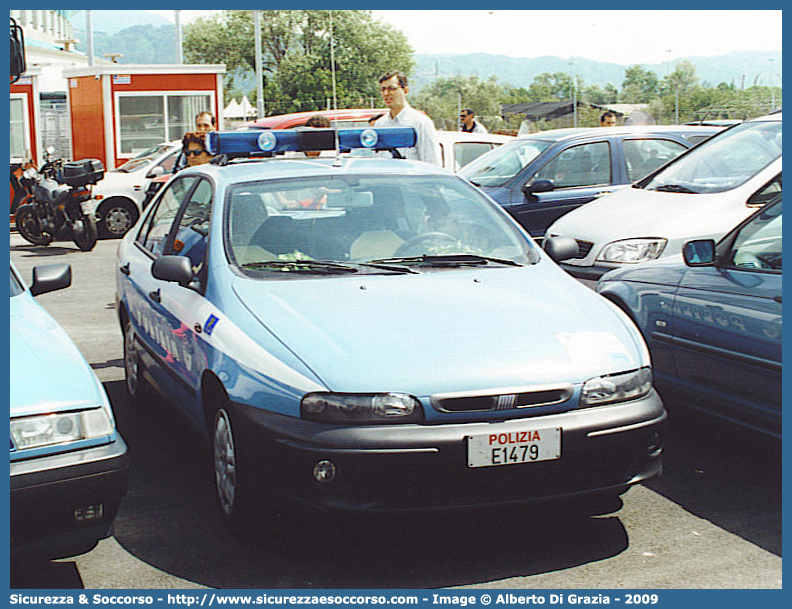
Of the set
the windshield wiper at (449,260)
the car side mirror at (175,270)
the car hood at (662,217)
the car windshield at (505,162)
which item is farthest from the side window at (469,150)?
the car side mirror at (175,270)

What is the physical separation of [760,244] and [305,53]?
64.2 metres

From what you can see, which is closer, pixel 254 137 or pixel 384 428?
pixel 384 428

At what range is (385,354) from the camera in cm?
390

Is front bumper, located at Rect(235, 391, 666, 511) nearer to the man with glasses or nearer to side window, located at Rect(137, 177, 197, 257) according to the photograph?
side window, located at Rect(137, 177, 197, 257)

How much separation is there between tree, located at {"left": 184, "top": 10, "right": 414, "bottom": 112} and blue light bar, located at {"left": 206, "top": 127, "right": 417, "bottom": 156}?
143 feet

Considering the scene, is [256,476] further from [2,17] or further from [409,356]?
[2,17]

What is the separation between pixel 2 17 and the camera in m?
6.85

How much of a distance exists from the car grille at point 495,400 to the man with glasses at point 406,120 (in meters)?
3.97

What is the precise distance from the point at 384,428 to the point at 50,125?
2474 cm

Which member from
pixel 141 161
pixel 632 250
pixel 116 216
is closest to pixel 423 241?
pixel 632 250

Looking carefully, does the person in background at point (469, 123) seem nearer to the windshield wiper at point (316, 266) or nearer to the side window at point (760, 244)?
the side window at point (760, 244)

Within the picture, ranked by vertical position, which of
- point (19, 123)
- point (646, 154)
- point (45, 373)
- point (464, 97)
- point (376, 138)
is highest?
point (464, 97)

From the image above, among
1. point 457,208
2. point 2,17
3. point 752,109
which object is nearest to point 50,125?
point 752,109

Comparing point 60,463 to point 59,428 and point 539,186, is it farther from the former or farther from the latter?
point 539,186
